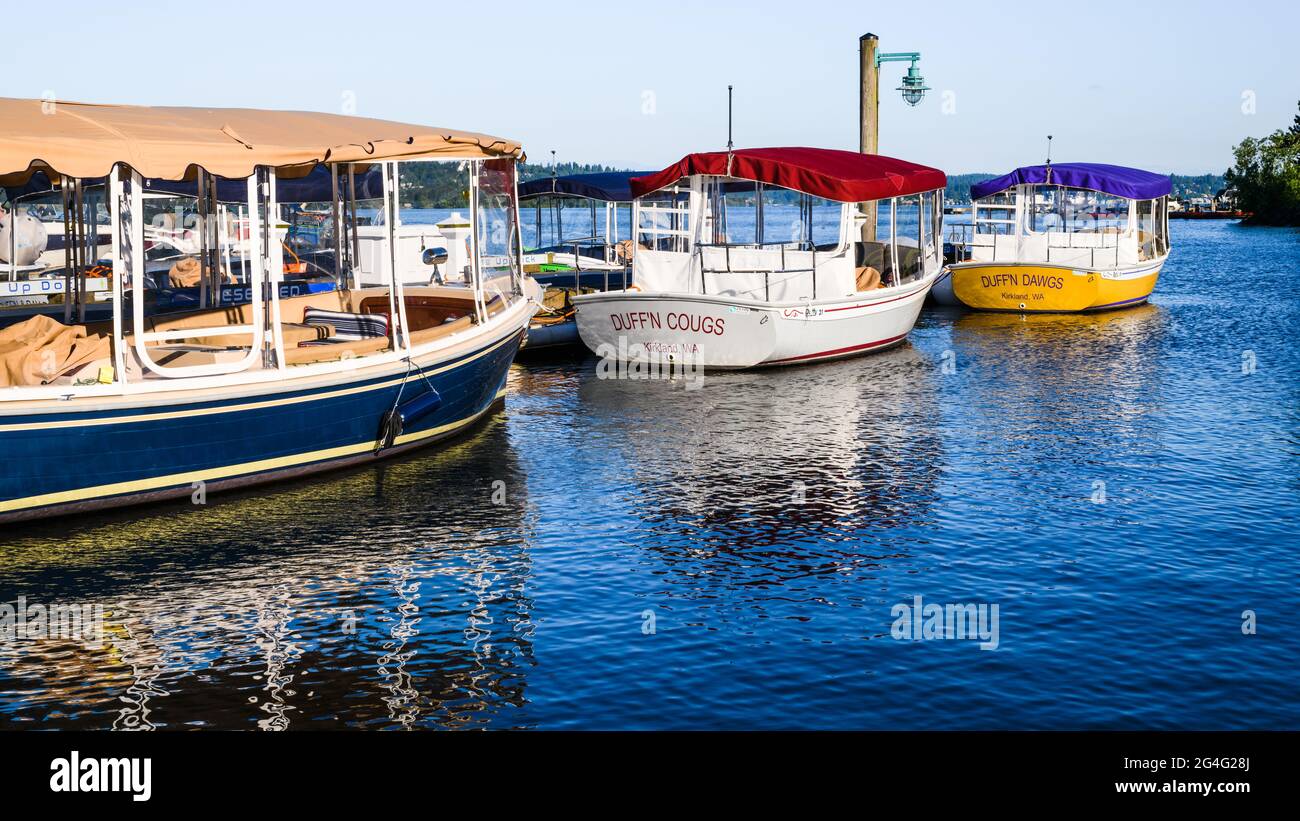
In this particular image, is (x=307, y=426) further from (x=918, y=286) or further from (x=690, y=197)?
(x=918, y=286)

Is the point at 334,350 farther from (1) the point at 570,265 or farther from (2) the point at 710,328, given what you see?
(1) the point at 570,265

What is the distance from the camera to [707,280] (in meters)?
27.7

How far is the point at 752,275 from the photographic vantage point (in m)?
27.1

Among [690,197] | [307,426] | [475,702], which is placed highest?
[690,197]

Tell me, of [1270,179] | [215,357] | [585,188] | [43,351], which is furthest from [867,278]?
[1270,179]

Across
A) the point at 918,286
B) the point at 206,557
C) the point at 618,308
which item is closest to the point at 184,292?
the point at 618,308

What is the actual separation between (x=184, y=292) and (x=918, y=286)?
1509cm

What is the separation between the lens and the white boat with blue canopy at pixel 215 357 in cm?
1488

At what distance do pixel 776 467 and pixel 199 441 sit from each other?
23.8ft

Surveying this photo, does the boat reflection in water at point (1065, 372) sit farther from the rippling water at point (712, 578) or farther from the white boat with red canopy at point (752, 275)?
the white boat with red canopy at point (752, 275)

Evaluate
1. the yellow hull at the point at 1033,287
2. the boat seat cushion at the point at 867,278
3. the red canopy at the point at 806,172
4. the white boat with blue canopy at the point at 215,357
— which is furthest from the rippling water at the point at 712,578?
the yellow hull at the point at 1033,287

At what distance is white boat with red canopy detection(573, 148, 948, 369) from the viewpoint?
26141 millimetres

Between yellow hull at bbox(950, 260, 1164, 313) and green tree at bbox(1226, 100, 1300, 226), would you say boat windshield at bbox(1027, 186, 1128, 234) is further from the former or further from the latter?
green tree at bbox(1226, 100, 1300, 226)
